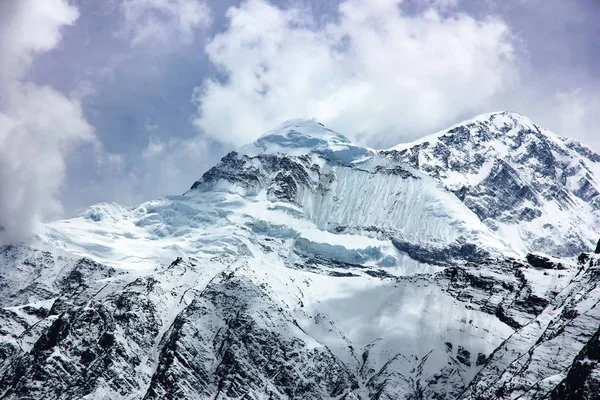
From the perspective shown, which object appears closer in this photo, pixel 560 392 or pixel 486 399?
pixel 560 392

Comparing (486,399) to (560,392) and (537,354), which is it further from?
(560,392)

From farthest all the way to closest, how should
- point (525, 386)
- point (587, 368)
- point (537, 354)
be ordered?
point (537, 354), point (525, 386), point (587, 368)

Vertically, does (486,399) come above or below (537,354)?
below

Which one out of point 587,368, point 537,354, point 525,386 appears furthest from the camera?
point 537,354

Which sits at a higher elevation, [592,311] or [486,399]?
[592,311]

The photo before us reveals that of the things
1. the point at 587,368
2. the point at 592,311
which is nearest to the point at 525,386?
the point at 592,311

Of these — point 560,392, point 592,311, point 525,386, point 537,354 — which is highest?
point 592,311

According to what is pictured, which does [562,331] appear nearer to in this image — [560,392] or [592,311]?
[592,311]

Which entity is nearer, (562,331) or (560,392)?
(560,392)

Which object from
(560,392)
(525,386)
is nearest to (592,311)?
(525,386)
